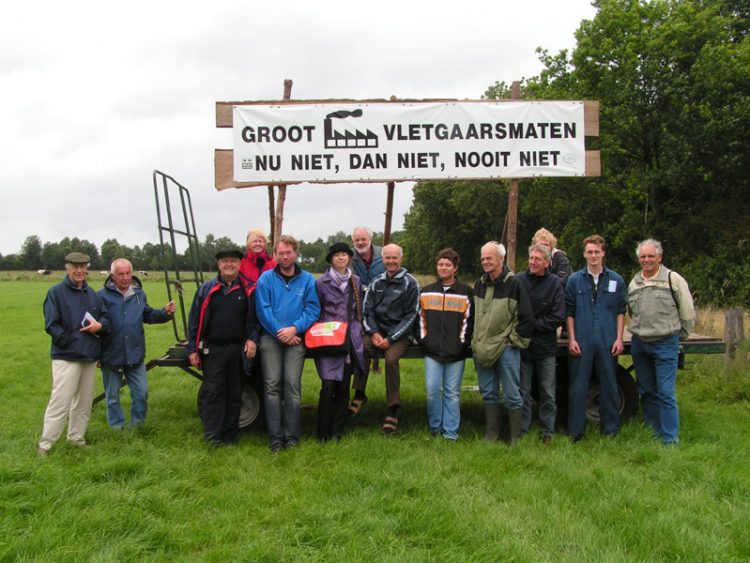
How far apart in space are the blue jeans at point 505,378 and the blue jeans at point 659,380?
1.19m

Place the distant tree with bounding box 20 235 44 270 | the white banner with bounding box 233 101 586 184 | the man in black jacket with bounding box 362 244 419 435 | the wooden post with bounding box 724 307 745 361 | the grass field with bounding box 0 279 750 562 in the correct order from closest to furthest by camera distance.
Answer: the grass field with bounding box 0 279 750 562
the man in black jacket with bounding box 362 244 419 435
the white banner with bounding box 233 101 586 184
the wooden post with bounding box 724 307 745 361
the distant tree with bounding box 20 235 44 270

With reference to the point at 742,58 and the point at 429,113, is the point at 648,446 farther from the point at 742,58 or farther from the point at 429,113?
the point at 742,58

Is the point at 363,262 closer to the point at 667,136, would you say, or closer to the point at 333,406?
the point at 333,406

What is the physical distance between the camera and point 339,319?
570cm

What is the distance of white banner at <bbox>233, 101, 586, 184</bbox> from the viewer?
6.92 metres

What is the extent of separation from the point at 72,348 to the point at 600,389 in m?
4.97

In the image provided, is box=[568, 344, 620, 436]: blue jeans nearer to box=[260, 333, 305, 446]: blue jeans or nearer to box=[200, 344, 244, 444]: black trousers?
box=[260, 333, 305, 446]: blue jeans

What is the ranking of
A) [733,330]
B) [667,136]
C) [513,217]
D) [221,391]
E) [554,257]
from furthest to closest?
[667,136], [733,330], [513,217], [554,257], [221,391]

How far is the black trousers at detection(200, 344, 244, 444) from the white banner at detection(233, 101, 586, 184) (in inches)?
90.5

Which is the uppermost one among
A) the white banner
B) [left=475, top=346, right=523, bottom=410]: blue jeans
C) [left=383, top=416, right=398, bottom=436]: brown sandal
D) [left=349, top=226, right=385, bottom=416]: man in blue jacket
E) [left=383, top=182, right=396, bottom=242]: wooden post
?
the white banner

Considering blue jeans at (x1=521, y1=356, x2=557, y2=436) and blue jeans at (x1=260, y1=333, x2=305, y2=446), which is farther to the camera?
blue jeans at (x1=521, y1=356, x2=557, y2=436)

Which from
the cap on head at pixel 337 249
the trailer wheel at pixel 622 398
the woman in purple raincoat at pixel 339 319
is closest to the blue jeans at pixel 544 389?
the trailer wheel at pixel 622 398

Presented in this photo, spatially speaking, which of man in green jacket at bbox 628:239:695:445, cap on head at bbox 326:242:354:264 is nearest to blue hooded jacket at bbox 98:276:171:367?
cap on head at bbox 326:242:354:264

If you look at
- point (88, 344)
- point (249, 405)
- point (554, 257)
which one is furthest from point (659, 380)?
point (88, 344)
